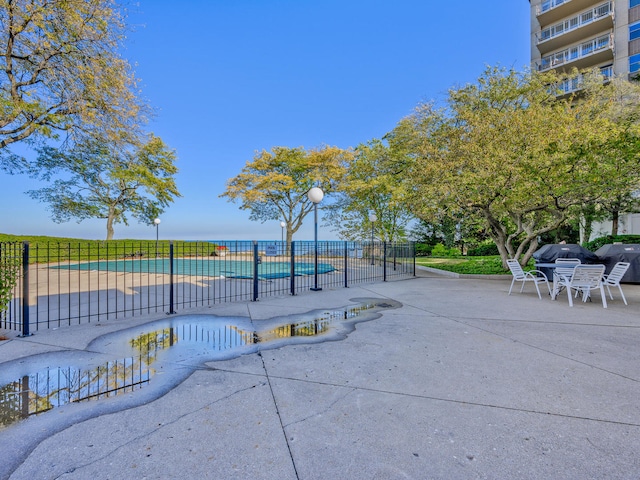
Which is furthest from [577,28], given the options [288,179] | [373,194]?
[288,179]

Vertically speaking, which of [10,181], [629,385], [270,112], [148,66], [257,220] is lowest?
[629,385]

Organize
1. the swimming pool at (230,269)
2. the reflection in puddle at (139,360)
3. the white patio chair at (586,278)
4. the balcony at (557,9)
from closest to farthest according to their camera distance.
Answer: the reflection in puddle at (139,360)
the white patio chair at (586,278)
the swimming pool at (230,269)
the balcony at (557,9)

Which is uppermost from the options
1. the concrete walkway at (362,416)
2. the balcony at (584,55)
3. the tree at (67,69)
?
the balcony at (584,55)

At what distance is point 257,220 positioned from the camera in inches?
1056

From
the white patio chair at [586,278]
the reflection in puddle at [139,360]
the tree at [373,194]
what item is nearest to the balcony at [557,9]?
the tree at [373,194]

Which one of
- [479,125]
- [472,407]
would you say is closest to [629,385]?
[472,407]

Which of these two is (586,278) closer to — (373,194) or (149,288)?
(149,288)

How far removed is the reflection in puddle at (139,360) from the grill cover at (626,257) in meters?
9.59

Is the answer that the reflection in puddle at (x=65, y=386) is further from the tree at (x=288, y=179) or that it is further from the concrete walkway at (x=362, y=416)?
the tree at (x=288, y=179)

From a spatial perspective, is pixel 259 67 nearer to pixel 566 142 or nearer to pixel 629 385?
pixel 566 142

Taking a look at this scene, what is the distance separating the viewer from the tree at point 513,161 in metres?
9.70

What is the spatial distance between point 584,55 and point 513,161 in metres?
26.5

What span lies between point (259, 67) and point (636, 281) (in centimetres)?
1928

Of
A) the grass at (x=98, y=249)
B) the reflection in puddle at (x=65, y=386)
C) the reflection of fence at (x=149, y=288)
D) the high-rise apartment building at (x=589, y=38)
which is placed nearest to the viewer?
the reflection in puddle at (x=65, y=386)
